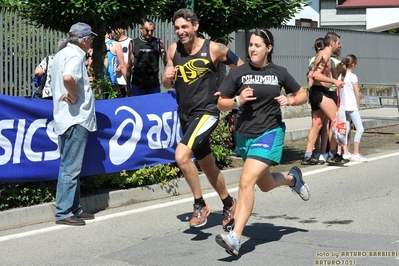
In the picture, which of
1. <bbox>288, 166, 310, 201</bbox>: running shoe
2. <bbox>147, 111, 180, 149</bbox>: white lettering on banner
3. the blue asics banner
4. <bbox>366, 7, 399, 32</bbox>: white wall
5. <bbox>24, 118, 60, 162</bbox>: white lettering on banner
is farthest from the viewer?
<bbox>366, 7, 399, 32</bbox>: white wall

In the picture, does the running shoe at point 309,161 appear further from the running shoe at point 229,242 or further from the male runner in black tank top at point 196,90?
the running shoe at point 229,242

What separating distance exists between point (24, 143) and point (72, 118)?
2.25 ft

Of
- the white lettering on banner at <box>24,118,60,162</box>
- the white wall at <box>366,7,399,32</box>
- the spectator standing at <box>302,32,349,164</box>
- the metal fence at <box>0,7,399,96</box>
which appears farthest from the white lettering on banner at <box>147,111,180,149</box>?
the white wall at <box>366,7,399,32</box>

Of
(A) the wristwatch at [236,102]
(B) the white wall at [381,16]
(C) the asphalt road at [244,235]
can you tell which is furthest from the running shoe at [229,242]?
(B) the white wall at [381,16]

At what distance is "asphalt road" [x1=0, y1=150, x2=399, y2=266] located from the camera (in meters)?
6.79

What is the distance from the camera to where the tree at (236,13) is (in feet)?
40.7

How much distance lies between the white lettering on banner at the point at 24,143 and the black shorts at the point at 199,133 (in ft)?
5.71

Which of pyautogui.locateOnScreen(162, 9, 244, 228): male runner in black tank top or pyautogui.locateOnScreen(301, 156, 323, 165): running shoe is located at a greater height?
pyautogui.locateOnScreen(162, 9, 244, 228): male runner in black tank top

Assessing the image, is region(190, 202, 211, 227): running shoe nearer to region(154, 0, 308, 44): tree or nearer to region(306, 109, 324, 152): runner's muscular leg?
region(306, 109, 324, 152): runner's muscular leg

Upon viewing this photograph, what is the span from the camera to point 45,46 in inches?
564

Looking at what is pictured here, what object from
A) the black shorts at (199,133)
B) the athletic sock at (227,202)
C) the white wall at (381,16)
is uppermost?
the white wall at (381,16)

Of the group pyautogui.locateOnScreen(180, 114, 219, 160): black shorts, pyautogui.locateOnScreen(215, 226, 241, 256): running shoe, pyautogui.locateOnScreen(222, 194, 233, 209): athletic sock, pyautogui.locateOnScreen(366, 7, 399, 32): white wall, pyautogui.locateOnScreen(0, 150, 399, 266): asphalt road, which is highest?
pyautogui.locateOnScreen(366, 7, 399, 32): white wall

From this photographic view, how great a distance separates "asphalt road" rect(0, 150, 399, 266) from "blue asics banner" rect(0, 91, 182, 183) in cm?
61

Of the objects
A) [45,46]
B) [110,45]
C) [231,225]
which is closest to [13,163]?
[231,225]
